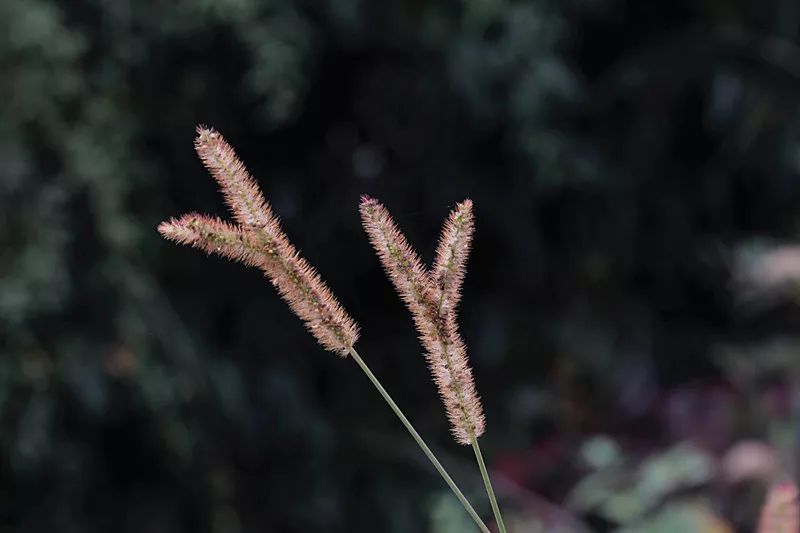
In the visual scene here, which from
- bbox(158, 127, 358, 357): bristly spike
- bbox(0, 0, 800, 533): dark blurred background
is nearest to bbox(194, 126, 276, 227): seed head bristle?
bbox(158, 127, 358, 357): bristly spike

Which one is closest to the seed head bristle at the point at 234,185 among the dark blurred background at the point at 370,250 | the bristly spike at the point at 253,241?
the bristly spike at the point at 253,241

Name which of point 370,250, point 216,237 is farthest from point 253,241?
point 370,250

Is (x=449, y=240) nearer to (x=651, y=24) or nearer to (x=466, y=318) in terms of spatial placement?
(x=466, y=318)

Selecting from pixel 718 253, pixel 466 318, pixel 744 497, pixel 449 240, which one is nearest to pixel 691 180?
pixel 718 253

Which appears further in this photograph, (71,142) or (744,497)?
(71,142)

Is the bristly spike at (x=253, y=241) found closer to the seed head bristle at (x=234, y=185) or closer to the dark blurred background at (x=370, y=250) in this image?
the seed head bristle at (x=234, y=185)

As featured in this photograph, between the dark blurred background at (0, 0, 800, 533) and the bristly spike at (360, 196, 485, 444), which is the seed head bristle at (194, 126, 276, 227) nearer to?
the bristly spike at (360, 196, 485, 444)

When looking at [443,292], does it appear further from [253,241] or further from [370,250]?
[370,250]
